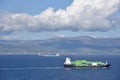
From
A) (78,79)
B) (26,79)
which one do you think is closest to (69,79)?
(78,79)

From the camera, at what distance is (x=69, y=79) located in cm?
13088

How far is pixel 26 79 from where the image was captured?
128500 millimetres

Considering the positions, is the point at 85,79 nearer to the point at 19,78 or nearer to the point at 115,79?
the point at 115,79

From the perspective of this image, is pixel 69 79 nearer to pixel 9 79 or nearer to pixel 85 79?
pixel 85 79

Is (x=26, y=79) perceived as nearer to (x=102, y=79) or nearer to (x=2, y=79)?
(x=2, y=79)

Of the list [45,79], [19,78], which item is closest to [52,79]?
[45,79]

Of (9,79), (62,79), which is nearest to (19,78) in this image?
(9,79)

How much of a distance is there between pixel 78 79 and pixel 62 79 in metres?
5.29

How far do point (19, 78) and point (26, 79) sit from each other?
193 inches

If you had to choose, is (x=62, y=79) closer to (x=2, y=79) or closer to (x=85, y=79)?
(x=85, y=79)

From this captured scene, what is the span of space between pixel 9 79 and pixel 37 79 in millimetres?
8316

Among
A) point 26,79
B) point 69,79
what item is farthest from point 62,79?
point 26,79

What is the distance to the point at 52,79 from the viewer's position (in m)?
128

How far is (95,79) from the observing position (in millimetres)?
131375
